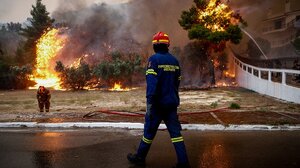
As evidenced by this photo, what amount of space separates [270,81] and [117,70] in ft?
37.3

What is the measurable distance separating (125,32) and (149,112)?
1165 inches

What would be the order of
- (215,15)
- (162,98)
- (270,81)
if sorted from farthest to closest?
1. (215,15)
2. (270,81)
3. (162,98)

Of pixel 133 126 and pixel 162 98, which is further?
pixel 133 126

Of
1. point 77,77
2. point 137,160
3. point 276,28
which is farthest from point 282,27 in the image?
point 137,160

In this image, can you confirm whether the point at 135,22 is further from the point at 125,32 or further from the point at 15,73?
the point at 15,73

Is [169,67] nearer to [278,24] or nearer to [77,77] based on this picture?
[77,77]

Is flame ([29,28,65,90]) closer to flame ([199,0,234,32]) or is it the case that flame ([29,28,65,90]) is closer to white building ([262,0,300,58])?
flame ([199,0,234,32])

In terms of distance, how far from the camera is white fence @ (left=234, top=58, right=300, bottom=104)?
14.0 metres

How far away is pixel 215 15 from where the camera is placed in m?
24.7

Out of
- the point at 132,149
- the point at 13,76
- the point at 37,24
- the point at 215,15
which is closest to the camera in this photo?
the point at 132,149

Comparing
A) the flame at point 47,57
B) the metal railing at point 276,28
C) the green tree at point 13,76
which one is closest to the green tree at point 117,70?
the flame at point 47,57

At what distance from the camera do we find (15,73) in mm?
28016

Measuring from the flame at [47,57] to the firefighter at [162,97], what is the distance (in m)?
23.0

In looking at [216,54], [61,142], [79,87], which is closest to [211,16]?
[216,54]
